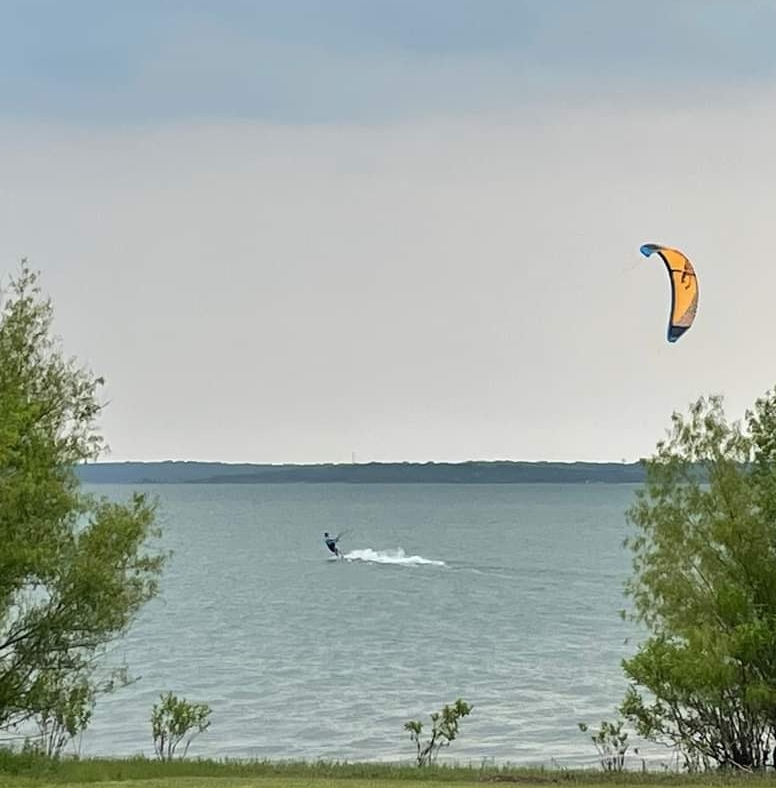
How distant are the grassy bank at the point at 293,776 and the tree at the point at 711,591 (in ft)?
5.01

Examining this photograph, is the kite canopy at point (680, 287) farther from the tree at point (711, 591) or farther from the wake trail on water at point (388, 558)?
the wake trail on water at point (388, 558)

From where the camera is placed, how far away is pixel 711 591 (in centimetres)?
2781

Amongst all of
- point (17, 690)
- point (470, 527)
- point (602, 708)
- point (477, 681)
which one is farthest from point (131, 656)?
point (470, 527)

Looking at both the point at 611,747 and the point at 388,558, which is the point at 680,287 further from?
the point at 388,558

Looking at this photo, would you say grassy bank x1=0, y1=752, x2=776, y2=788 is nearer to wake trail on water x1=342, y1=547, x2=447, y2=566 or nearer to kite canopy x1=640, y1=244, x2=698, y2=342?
kite canopy x1=640, y1=244, x2=698, y2=342

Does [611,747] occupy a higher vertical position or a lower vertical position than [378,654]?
lower

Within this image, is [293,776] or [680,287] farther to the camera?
[680,287]

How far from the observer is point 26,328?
25.1 m

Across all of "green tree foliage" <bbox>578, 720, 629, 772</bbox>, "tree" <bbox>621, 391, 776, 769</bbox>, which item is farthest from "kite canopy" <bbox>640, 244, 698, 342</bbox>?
"green tree foliage" <bbox>578, 720, 629, 772</bbox>

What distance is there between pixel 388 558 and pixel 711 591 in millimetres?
92639

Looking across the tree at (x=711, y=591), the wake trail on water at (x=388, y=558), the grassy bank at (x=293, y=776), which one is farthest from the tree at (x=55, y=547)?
the wake trail on water at (x=388, y=558)

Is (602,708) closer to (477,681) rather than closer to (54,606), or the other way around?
(477,681)

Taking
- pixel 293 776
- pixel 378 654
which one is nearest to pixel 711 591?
pixel 293 776

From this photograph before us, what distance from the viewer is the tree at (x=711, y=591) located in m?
26.4
